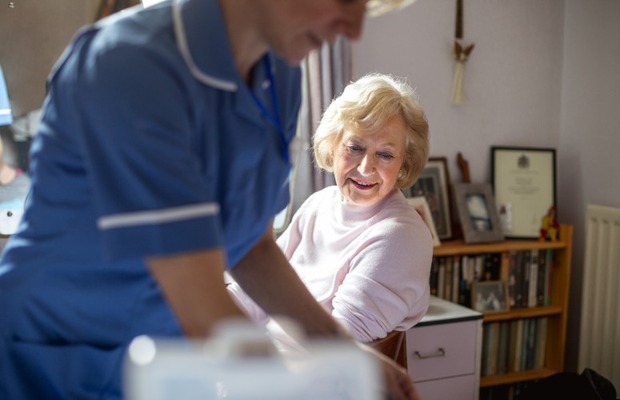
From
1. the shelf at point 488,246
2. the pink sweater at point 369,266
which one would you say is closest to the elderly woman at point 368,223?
the pink sweater at point 369,266

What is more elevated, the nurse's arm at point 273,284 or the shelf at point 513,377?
the nurse's arm at point 273,284

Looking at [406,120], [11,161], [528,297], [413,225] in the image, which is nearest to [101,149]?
[413,225]

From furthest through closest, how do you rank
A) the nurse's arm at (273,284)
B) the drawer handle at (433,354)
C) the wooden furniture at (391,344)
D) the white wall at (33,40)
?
1. the drawer handle at (433,354)
2. the white wall at (33,40)
3. the wooden furniture at (391,344)
4. the nurse's arm at (273,284)

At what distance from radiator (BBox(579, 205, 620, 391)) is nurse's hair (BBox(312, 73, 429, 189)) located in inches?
49.9

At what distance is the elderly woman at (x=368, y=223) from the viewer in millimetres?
1876

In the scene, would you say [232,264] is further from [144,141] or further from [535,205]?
[535,205]

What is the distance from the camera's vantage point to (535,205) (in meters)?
3.29

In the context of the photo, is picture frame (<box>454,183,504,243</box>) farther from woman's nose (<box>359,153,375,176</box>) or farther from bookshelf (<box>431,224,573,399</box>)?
woman's nose (<box>359,153,375,176</box>)

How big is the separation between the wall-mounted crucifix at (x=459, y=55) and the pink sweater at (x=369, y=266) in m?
1.24

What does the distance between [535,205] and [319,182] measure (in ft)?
3.50

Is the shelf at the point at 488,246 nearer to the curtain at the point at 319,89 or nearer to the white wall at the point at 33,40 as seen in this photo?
the curtain at the point at 319,89

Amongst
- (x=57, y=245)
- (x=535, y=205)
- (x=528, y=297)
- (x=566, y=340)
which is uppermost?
(x=57, y=245)

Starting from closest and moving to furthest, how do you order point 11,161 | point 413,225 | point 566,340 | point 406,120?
point 413,225, point 406,120, point 11,161, point 566,340

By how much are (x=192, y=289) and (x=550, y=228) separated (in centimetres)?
278
